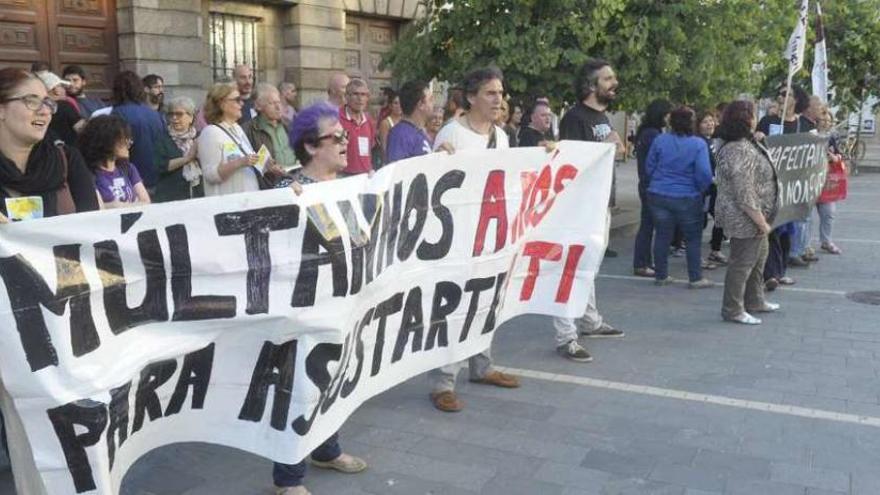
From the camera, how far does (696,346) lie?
19.0 feet

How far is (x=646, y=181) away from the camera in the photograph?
323 inches

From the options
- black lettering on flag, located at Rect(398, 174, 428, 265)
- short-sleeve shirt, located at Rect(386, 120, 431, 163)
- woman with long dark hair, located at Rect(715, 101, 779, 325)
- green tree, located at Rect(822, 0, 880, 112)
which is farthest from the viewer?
green tree, located at Rect(822, 0, 880, 112)

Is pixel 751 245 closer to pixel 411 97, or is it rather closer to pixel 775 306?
pixel 775 306

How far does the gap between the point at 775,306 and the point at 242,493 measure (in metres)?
4.98

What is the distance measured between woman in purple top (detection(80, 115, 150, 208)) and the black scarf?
0.91 m

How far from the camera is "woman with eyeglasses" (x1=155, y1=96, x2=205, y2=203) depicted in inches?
243

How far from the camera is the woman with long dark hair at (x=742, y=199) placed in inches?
241

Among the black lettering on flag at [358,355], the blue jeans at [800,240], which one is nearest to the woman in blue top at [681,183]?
the blue jeans at [800,240]

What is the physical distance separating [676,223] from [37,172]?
5.92 m

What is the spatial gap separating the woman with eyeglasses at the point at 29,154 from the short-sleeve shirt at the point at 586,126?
3.47 meters

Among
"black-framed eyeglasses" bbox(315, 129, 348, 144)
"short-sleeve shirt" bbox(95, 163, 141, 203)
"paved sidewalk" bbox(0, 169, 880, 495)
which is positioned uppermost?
"black-framed eyeglasses" bbox(315, 129, 348, 144)

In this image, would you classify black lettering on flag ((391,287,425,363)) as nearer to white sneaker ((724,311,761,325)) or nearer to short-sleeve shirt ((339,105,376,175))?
short-sleeve shirt ((339,105,376,175))

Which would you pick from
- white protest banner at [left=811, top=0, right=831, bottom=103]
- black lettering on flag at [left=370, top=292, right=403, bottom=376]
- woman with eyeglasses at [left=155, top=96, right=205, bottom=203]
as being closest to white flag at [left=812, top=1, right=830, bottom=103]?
white protest banner at [left=811, top=0, right=831, bottom=103]

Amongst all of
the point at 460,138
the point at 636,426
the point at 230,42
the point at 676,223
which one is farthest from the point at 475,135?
the point at 230,42
